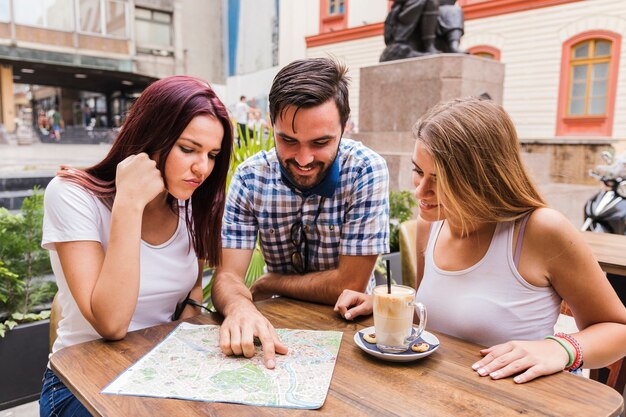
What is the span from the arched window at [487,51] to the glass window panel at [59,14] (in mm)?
9322

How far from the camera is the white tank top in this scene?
119 cm

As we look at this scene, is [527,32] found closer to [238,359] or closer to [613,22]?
[613,22]

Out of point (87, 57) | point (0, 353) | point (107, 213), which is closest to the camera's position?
point (107, 213)

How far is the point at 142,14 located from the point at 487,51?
9219 mm

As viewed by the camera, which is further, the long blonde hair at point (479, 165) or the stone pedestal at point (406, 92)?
the stone pedestal at point (406, 92)

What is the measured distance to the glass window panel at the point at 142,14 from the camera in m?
3.49

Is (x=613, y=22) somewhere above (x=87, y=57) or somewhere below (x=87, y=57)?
above

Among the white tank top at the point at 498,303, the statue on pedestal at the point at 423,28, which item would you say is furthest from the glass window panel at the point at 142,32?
the statue on pedestal at the point at 423,28

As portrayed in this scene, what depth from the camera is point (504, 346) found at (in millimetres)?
1009

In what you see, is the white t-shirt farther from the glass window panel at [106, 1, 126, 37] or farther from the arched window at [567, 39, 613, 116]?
the arched window at [567, 39, 613, 116]

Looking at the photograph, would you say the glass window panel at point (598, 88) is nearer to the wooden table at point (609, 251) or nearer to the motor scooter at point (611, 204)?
the motor scooter at point (611, 204)

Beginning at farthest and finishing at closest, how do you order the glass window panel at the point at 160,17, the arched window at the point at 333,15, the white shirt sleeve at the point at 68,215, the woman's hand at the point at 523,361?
the arched window at the point at 333,15
the glass window panel at the point at 160,17
the white shirt sleeve at the point at 68,215
the woman's hand at the point at 523,361

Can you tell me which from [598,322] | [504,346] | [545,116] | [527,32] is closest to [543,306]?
[598,322]

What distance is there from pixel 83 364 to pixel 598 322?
116cm
